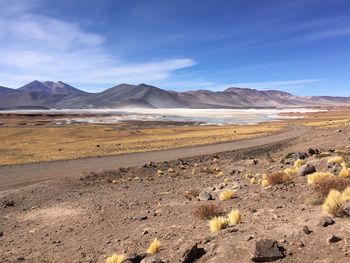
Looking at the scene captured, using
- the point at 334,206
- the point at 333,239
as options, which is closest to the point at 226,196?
the point at 334,206

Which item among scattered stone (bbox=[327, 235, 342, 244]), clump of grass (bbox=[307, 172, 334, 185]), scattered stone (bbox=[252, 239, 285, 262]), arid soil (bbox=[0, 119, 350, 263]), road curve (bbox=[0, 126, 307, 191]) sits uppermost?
clump of grass (bbox=[307, 172, 334, 185])

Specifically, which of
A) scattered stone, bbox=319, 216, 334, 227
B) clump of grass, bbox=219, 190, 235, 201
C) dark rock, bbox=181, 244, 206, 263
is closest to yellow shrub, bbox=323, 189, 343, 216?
scattered stone, bbox=319, 216, 334, 227

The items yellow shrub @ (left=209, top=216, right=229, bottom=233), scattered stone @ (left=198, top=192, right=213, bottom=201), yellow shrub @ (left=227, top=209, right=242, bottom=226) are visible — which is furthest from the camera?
scattered stone @ (left=198, top=192, right=213, bottom=201)

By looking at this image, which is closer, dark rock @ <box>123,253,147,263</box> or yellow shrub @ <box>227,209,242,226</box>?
dark rock @ <box>123,253,147,263</box>

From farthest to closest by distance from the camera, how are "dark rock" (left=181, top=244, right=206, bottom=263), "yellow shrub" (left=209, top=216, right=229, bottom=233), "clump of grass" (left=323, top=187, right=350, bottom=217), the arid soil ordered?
1. "yellow shrub" (left=209, top=216, right=229, bottom=233)
2. "clump of grass" (left=323, top=187, right=350, bottom=217)
3. "dark rock" (left=181, top=244, right=206, bottom=263)
4. the arid soil

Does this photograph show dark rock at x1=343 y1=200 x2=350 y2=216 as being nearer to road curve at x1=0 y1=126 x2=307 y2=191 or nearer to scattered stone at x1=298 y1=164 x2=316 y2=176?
scattered stone at x1=298 y1=164 x2=316 y2=176

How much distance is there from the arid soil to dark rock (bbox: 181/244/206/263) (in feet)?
0.10

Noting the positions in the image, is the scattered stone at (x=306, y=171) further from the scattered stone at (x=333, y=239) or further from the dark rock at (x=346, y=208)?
the scattered stone at (x=333, y=239)

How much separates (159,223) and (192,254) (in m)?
4.02

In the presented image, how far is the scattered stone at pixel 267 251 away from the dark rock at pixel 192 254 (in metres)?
1.36

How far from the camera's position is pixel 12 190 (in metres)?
22.2

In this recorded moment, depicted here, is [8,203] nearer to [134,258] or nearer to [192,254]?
[134,258]

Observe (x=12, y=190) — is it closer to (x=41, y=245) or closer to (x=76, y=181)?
(x=76, y=181)

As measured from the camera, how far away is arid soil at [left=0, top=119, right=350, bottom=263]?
838 cm
